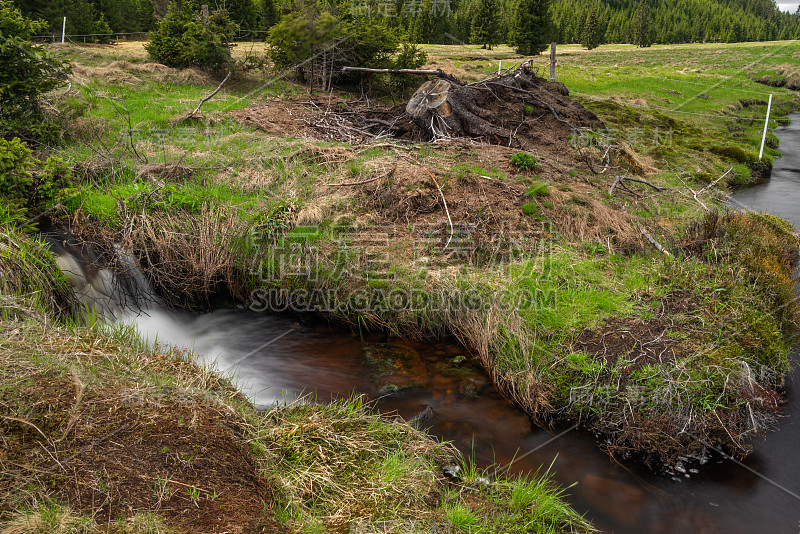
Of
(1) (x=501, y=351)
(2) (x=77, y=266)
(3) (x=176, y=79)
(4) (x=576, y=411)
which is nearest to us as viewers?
(4) (x=576, y=411)

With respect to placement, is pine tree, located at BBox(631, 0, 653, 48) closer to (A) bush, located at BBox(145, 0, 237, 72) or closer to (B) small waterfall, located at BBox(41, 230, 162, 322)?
(A) bush, located at BBox(145, 0, 237, 72)

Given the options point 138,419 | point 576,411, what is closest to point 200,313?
point 138,419

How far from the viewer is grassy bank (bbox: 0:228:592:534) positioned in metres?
3.18

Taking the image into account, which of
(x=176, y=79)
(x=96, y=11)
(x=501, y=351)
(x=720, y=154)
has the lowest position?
(x=501, y=351)

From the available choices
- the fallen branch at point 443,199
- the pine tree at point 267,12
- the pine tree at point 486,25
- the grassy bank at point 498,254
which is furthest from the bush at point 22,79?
the pine tree at point 486,25

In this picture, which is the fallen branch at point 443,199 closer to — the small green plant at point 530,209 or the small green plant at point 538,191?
the small green plant at point 530,209

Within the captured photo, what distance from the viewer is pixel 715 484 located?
4.74 meters

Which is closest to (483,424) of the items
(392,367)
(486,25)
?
(392,367)

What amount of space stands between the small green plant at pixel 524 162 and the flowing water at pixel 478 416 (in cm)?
437

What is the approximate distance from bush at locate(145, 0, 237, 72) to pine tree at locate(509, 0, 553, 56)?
951 inches

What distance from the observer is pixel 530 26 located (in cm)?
3522

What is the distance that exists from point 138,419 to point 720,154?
16.7 meters

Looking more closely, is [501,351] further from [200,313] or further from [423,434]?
[200,313]

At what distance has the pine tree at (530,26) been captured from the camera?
34719 mm
